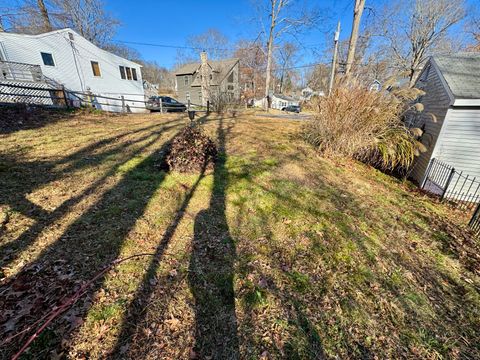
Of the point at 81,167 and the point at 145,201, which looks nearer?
the point at 145,201

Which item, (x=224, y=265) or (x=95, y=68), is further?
(x=95, y=68)

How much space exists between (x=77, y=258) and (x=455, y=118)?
10.1 meters

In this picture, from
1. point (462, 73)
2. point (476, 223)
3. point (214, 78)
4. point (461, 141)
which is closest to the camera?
point (476, 223)

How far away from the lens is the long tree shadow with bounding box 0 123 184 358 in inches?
75.0

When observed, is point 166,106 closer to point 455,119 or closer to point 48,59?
point 48,59

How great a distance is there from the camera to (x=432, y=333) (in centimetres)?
219

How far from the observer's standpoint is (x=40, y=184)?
12.4 ft

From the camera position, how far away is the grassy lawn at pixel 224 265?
6.36 feet

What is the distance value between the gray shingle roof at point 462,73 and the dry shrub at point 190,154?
7673mm

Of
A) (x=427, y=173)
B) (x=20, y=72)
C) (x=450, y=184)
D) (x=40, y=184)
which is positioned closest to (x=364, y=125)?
(x=427, y=173)

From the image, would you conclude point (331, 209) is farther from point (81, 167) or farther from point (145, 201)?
point (81, 167)

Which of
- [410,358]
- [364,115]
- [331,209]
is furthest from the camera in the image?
[364,115]

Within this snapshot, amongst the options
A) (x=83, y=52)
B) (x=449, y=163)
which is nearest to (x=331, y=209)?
(x=449, y=163)

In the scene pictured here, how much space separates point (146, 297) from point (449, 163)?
9573 mm
